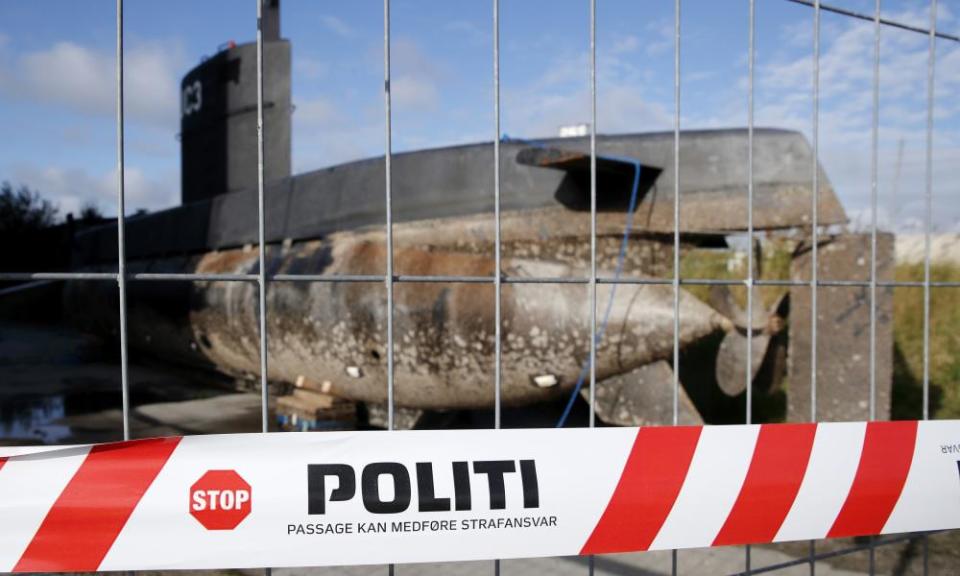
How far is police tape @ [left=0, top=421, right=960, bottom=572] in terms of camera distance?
1.81 m

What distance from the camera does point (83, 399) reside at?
29.1ft

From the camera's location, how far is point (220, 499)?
1878mm

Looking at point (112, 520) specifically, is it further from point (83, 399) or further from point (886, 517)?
point (83, 399)

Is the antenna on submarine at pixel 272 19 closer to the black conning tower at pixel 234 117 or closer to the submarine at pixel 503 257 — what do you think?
the black conning tower at pixel 234 117


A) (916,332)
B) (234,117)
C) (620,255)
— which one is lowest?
(916,332)

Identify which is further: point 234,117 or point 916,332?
point 234,117

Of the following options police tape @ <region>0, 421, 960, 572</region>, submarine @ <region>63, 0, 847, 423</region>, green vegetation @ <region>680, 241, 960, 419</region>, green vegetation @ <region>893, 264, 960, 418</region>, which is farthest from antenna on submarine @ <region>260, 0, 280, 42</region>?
police tape @ <region>0, 421, 960, 572</region>

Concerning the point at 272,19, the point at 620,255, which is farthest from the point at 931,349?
the point at 272,19

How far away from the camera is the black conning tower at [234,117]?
919cm

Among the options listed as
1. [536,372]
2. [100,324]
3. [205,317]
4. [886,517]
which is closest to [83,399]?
[205,317]

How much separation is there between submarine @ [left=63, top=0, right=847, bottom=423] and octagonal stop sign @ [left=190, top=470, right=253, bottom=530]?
297 cm

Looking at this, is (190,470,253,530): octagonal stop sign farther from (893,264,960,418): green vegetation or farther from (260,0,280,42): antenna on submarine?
(260,0,280,42): antenna on submarine

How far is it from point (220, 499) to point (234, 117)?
9.02m

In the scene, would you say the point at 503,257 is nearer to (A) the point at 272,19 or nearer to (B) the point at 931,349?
(B) the point at 931,349
